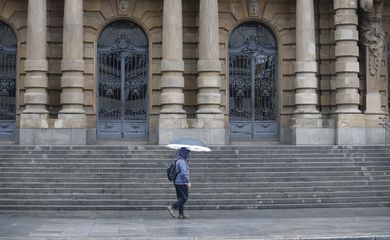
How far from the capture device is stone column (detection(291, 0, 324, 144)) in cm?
2775

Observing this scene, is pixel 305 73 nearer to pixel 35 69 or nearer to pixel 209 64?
pixel 209 64

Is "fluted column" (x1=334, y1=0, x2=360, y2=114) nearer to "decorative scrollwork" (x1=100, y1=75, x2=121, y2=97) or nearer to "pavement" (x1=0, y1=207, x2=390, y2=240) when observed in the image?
"pavement" (x1=0, y1=207, x2=390, y2=240)

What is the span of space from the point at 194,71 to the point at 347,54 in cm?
663

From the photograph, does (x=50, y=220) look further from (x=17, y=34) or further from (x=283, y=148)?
(x=17, y=34)

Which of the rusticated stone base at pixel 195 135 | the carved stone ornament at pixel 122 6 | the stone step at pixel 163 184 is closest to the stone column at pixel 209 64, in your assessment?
the rusticated stone base at pixel 195 135

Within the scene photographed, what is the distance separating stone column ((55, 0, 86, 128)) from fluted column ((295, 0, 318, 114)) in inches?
361

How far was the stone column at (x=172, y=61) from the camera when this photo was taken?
2709cm

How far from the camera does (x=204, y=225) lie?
54.2ft

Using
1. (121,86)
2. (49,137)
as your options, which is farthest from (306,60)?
(49,137)

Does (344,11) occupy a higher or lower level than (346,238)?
higher

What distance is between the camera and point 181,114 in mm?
27031

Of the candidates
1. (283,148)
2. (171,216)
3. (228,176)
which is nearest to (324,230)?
(171,216)

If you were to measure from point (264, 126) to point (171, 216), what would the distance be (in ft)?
41.2

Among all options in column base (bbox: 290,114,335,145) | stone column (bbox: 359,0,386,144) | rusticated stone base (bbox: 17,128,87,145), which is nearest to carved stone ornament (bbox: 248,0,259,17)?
stone column (bbox: 359,0,386,144)
